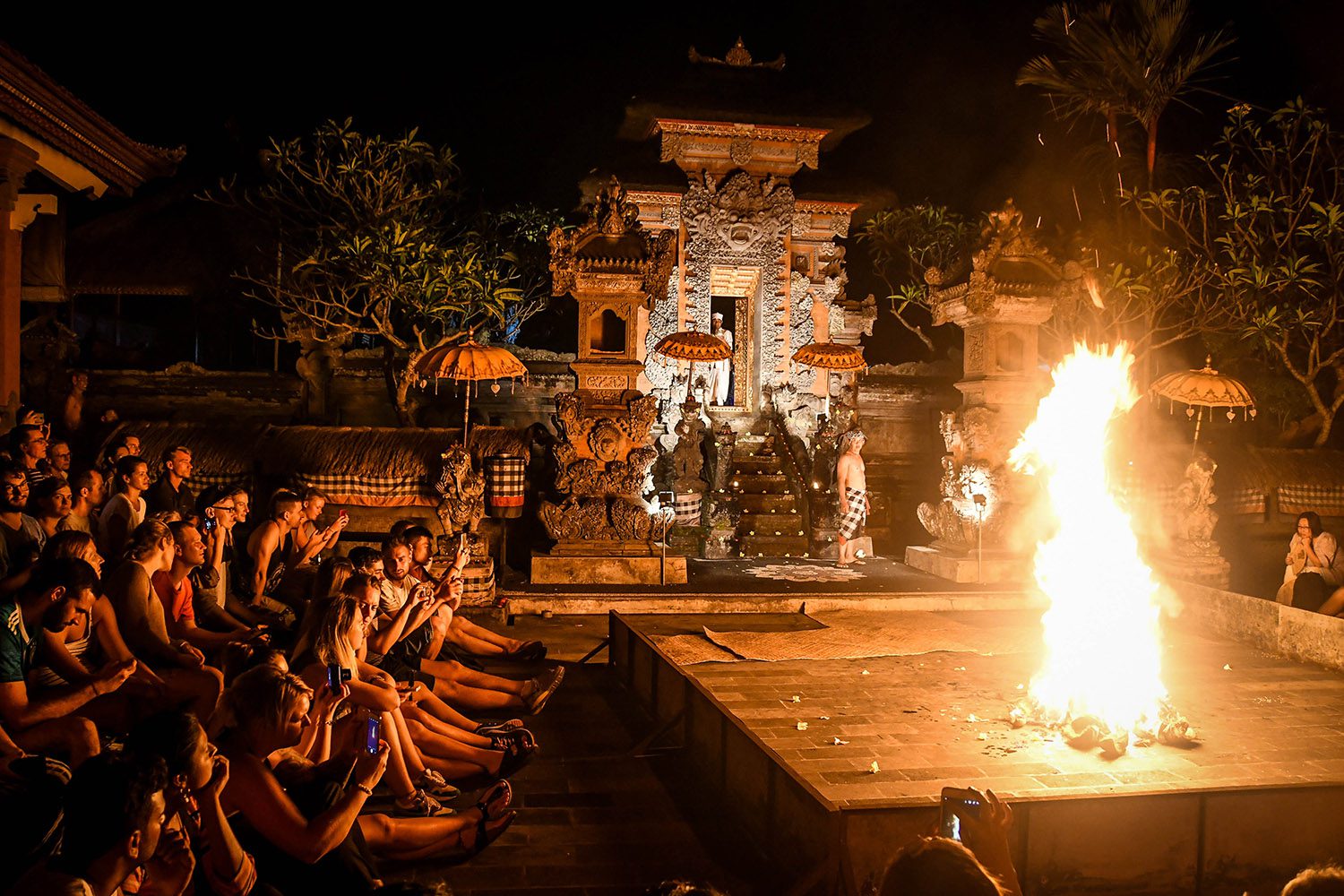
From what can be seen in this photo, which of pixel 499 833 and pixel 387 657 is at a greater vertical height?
pixel 387 657

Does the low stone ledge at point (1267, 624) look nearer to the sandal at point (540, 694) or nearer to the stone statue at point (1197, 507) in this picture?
the stone statue at point (1197, 507)

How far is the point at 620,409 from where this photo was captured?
12.1 m

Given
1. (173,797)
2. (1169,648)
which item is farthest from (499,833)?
(1169,648)

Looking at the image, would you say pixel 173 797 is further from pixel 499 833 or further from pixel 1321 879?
pixel 1321 879

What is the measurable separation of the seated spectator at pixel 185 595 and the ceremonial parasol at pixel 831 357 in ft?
42.5

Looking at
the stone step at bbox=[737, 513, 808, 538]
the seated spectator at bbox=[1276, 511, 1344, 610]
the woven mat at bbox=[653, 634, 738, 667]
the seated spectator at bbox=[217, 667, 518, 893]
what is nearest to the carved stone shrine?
the woven mat at bbox=[653, 634, 738, 667]

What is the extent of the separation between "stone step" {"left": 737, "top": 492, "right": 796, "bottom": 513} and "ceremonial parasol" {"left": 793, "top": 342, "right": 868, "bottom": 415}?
2.84 m

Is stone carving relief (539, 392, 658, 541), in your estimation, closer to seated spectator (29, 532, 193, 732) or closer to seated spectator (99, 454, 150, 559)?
seated spectator (99, 454, 150, 559)

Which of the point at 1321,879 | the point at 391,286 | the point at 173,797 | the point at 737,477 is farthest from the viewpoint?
the point at 737,477

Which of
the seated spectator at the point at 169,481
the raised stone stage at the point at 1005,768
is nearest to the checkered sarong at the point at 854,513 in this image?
the raised stone stage at the point at 1005,768

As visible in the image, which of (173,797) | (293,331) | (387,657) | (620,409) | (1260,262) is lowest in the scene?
(387,657)

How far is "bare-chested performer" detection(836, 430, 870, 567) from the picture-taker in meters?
13.4

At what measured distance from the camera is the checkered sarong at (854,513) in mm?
13438

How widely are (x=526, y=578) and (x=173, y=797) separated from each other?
8976 mm
